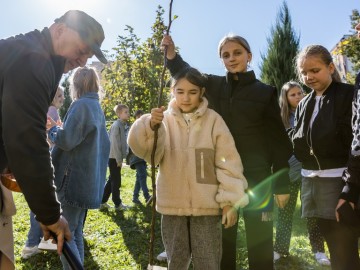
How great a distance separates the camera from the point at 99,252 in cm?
469

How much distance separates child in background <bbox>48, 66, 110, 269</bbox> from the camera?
9.96 feet

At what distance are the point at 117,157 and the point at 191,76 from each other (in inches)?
Answer: 197

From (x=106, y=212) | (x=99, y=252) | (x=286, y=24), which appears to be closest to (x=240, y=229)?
(x=99, y=252)

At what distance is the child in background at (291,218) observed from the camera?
4152 millimetres

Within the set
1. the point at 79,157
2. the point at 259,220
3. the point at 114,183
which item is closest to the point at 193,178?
the point at 259,220

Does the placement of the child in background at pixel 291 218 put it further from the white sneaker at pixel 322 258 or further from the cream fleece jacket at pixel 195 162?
the cream fleece jacket at pixel 195 162

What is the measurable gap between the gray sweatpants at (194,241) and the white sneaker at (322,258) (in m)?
2.10

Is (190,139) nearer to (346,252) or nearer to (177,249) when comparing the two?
(177,249)

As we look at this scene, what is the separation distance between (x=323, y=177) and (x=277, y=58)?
18197mm

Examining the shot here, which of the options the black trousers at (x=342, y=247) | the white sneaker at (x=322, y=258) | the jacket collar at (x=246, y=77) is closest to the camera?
the black trousers at (x=342, y=247)

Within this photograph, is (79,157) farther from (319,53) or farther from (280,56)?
(280,56)

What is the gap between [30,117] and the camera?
1.57m

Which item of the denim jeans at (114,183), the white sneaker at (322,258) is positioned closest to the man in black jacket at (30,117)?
the white sneaker at (322,258)

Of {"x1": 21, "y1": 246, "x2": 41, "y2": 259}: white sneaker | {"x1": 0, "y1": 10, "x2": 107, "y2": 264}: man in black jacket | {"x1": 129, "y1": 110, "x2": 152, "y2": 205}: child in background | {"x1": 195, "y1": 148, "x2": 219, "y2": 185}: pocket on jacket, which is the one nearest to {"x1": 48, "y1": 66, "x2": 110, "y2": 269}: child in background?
{"x1": 195, "y1": 148, "x2": 219, "y2": 185}: pocket on jacket
